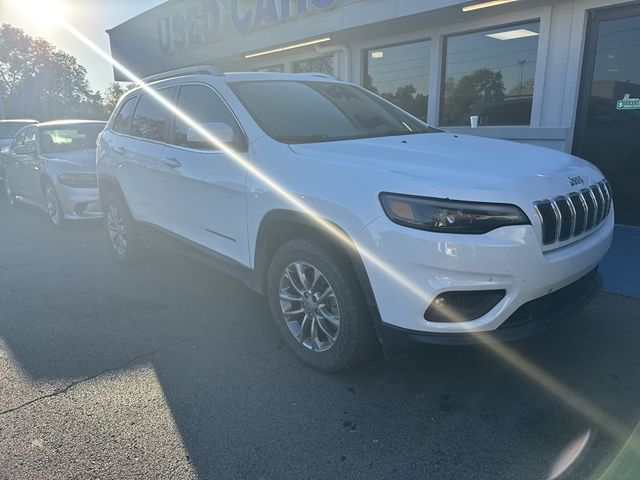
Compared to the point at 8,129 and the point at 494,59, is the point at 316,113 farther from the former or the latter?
the point at 8,129

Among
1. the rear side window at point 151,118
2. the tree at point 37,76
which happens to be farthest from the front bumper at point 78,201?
the tree at point 37,76

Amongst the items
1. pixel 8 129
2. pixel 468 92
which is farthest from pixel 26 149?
pixel 468 92

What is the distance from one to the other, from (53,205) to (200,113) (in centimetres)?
480

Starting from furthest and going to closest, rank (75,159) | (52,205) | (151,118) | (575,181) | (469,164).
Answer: (52,205)
(75,159)
(151,118)
(575,181)
(469,164)

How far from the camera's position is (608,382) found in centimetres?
297

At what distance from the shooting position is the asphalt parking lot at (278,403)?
2395 mm

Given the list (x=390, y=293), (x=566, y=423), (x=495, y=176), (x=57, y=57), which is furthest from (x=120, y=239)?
(x=57, y=57)

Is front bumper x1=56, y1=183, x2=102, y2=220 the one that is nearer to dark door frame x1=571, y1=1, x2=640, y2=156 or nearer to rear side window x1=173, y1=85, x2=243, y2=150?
rear side window x1=173, y1=85, x2=243, y2=150

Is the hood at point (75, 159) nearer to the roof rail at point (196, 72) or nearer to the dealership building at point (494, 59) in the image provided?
the roof rail at point (196, 72)

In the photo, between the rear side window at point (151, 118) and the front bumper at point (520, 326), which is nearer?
the front bumper at point (520, 326)

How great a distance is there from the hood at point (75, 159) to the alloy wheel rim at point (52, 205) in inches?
17.9

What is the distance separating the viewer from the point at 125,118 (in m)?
5.33

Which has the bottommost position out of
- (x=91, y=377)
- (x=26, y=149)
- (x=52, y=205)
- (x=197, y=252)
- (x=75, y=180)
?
(x=91, y=377)

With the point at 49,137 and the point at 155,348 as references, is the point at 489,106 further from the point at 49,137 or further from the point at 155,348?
the point at 49,137
